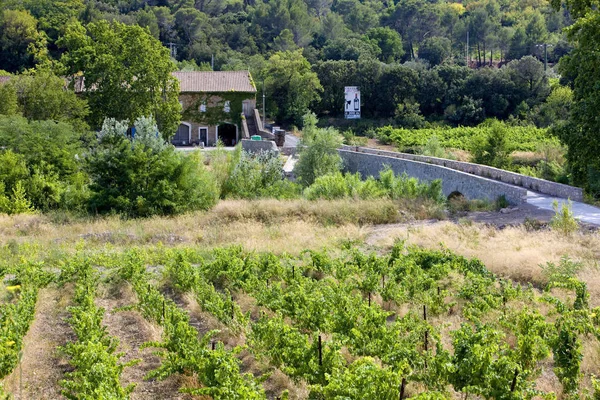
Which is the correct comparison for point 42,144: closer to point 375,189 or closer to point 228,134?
point 375,189

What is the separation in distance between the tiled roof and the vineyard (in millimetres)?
34580

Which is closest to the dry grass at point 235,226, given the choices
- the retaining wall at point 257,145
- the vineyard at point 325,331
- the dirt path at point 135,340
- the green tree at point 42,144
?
the vineyard at point 325,331

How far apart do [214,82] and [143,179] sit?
26.4 meters

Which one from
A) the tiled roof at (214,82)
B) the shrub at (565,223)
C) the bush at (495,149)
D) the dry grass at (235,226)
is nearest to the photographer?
the shrub at (565,223)

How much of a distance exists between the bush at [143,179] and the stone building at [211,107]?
23710 mm

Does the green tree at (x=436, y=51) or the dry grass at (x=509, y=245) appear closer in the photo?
the dry grass at (x=509, y=245)

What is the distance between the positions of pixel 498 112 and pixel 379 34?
26.3 m

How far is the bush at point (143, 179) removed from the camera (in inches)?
891

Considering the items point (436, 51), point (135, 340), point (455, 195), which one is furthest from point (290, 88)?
point (135, 340)

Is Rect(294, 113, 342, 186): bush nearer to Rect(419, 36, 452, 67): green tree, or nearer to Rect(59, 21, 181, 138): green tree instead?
Rect(59, 21, 181, 138): green tree

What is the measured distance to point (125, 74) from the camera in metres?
36.7

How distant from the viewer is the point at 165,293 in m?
12.8

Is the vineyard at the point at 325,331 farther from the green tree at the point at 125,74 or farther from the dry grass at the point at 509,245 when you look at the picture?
the green tree at the point at 125,74

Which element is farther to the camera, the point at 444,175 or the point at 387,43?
the point at 387,43
